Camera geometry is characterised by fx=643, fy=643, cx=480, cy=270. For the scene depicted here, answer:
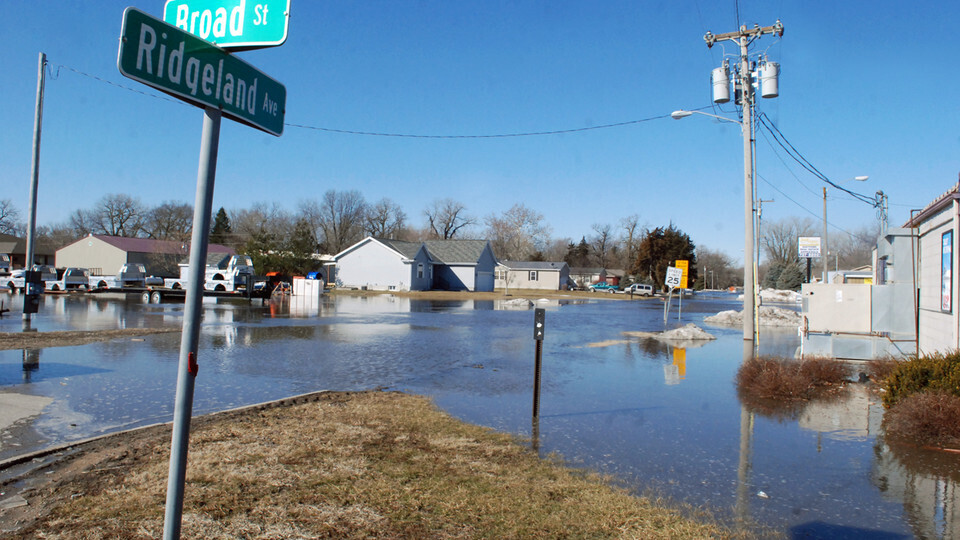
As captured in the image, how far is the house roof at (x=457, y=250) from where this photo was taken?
68500 mm

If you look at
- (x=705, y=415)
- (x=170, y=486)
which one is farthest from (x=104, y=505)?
(x=705, y=415)

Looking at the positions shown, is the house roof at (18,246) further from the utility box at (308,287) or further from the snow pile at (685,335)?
the snow pile at (685,335)

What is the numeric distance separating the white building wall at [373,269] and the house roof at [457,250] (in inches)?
272

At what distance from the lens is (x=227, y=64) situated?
9.88 ft

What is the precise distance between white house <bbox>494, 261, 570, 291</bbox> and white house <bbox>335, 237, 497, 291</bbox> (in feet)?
39.5

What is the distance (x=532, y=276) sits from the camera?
276 ft

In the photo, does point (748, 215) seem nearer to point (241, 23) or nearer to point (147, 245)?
point (241, 23)

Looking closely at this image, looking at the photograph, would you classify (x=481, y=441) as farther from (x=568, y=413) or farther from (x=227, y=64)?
(x=227, y=64)

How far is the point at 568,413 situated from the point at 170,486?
747 centimetres

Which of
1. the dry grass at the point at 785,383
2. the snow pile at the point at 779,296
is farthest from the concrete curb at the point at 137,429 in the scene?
the snow pile at the point at 779,296

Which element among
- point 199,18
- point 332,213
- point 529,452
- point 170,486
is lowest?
point 529,452

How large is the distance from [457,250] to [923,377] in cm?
6178

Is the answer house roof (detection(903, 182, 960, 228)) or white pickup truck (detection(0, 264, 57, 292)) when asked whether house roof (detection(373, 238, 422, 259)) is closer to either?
white pickup truck (detection(0, 264, 57, 292))

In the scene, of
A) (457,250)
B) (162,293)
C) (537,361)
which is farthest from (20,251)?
(537,361)
